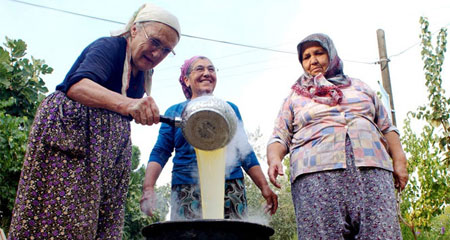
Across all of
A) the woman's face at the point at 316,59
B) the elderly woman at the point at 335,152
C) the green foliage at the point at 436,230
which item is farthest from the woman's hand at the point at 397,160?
the green foliage at the point at 436,230

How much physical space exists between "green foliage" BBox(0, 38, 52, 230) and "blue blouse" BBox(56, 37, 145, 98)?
2.75m

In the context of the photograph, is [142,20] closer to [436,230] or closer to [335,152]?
[335,152]

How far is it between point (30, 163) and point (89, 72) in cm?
48

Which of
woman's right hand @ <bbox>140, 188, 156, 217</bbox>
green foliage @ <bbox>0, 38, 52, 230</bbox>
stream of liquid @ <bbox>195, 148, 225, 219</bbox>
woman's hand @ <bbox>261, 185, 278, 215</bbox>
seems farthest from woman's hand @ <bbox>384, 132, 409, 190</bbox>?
green foliage @ <bbox>0, 38, 52, 230</bbox>

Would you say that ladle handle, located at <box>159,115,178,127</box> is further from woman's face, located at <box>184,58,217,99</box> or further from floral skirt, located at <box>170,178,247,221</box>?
woman's face, located at <box>184,58,217,99</box>

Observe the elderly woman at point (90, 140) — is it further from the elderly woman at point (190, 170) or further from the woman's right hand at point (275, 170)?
the woman's right hand at point (275, 170)

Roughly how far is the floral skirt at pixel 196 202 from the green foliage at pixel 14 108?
259 cm

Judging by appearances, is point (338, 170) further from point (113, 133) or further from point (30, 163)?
point (30, 163)

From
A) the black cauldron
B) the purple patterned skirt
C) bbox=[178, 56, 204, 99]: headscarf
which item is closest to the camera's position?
the black cauldron

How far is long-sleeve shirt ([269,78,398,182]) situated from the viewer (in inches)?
92.1

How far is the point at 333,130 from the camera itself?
2412 mm

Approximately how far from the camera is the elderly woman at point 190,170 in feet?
8.54

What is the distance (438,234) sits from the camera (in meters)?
5.14

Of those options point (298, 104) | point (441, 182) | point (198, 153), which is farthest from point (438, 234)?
point (198, 153)
